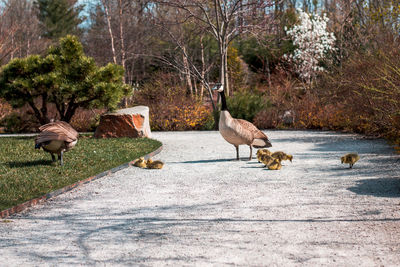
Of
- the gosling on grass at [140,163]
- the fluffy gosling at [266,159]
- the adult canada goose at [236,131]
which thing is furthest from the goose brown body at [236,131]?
the gosling on grass at [140,163]

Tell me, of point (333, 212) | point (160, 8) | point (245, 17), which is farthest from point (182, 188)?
point (160, 8)

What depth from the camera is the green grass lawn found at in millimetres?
6492

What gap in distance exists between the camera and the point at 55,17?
126 ft

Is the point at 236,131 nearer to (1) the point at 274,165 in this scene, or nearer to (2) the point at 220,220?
(1) the point at 274,165

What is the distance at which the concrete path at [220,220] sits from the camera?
391 centimetres

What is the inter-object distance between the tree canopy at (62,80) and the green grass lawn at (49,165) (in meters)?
2.10

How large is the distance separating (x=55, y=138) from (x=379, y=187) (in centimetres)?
552

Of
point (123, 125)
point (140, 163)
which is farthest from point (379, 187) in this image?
point (123, 125)

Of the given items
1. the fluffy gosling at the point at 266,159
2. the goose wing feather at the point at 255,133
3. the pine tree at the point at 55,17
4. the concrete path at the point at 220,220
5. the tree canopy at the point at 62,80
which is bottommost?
the concrete path at the point at 220,220

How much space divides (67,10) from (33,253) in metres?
38.5

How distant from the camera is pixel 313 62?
2633 cm

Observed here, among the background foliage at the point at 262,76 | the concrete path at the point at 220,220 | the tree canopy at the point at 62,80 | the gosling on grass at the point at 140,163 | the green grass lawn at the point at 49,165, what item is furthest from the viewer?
the tree canopy at the point at 62,80

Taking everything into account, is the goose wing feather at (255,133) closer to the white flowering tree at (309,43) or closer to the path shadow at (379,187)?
the path shadow at (379,187)

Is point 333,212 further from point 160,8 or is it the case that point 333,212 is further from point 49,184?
point 160,8
